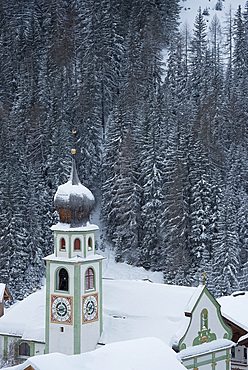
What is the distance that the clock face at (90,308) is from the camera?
33019 mm

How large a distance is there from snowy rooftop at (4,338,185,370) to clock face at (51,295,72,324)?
30.7 ft

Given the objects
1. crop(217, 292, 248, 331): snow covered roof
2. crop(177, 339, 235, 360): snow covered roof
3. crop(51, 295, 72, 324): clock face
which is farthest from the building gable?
crop(51, 295, 72, 324): clock face

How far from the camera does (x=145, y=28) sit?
89.9 metres

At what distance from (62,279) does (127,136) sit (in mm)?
35741

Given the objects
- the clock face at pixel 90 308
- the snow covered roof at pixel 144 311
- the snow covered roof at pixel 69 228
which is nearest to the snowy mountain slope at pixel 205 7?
the snow covered roof at pixel 144 311

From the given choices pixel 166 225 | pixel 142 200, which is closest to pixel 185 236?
pixel 166 225

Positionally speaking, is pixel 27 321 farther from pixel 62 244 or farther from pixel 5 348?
pixel 62 244

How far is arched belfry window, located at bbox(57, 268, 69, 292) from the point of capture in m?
33.4

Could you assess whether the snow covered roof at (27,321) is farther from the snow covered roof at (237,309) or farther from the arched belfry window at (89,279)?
the snow covered roof at (237,309)

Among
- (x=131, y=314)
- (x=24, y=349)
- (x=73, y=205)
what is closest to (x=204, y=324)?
(x=131, y=314)

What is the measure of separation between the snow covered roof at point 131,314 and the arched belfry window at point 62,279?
251 centimetres

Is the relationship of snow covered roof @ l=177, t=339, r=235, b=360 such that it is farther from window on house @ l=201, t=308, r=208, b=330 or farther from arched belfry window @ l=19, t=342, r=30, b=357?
arched belfry window @ l=19, t=342, r=30, b=357

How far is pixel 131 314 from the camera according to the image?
111 feet

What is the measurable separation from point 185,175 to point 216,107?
1494 cm
